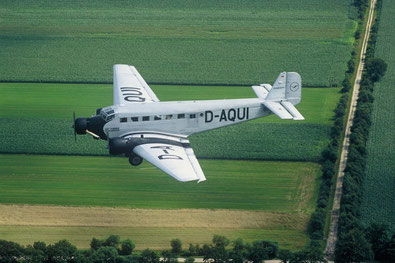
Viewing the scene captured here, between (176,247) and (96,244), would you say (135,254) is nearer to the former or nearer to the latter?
(96,244)

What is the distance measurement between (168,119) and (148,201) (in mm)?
8882

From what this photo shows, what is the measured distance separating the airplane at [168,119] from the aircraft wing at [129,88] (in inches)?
4.4

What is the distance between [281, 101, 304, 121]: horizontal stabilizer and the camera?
94469 millimetres

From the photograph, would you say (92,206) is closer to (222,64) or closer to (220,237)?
(220,237)

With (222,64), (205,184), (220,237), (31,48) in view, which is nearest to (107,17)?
(31,48)

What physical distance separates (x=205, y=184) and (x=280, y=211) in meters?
9.57

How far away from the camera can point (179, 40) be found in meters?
143

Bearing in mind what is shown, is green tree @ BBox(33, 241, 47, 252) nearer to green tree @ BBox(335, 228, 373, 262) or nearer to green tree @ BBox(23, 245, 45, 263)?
green tree @ BBox(23, 245, 45, 263)

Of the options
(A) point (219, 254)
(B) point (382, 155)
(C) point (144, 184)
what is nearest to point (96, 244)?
(A) point (219, 254)

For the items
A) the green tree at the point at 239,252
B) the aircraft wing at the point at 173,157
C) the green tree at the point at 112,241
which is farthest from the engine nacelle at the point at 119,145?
the green tree at the point at 239,252

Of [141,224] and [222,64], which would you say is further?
[222,64]

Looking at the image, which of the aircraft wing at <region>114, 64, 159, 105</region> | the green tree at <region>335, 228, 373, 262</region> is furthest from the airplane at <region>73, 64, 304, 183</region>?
the green tree at <region>335, 228, 373, 262</region>

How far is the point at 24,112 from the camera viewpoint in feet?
377

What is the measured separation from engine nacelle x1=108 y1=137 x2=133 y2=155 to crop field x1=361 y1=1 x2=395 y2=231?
81.3ft
